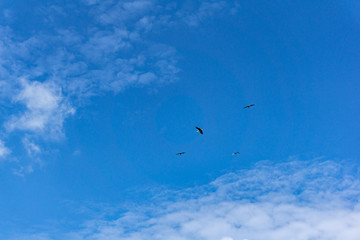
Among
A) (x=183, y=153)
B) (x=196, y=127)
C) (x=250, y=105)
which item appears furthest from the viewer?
(x=183, y=153)

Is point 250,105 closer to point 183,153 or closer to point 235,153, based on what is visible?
point 235,153

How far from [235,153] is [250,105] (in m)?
11.1

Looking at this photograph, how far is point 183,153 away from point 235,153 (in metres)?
10.8

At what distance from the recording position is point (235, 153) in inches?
2368

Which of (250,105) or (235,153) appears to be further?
(235,153)

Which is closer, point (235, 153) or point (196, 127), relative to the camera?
point (196, 127)

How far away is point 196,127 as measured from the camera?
4472 cm

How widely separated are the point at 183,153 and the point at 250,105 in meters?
15.9

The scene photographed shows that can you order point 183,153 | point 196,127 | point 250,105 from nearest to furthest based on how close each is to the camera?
point 196,127 → point 250,105 → point 183,153

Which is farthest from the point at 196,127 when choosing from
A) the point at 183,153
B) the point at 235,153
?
the point at 235,153

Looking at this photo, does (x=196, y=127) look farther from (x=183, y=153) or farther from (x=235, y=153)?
(x=235, y=153)

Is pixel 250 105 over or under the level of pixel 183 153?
over

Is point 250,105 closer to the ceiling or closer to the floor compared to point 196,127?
closer to the ceiling

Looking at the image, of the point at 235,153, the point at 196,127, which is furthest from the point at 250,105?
the point at 196,127
